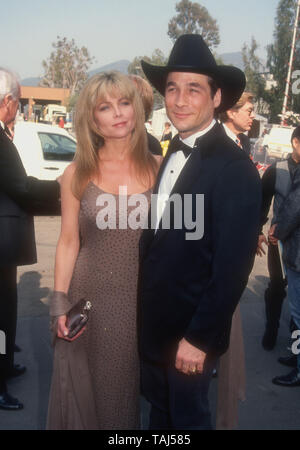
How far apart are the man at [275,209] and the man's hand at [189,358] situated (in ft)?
6.16

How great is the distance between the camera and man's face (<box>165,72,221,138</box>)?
2.08 meters

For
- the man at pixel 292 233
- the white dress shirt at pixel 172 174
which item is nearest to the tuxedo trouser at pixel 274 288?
Result: the man at pixel 292 233

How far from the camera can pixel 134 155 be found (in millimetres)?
2447

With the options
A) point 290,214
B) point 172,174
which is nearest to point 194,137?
point 172,174

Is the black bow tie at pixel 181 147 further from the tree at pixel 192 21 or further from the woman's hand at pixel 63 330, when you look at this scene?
the tree at pixel 192 21

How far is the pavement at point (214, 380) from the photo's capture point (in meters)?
3.12

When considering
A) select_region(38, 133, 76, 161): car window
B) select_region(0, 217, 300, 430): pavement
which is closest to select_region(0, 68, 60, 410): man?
select_region(0, 217, 300, 430): pavement

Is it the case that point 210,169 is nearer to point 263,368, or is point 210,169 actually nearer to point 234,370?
point 234,370

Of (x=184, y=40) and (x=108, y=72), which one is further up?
(x=184, y=40)

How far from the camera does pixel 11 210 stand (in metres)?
2.88

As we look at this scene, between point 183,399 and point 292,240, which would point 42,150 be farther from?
point 183,399
